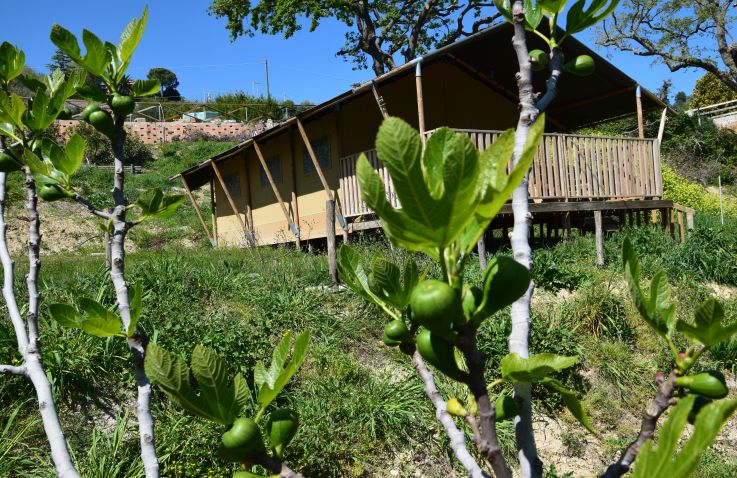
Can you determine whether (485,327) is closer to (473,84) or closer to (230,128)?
(473,84)

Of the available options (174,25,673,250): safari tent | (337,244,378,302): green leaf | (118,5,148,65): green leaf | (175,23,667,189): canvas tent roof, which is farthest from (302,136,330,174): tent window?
(337,244,378,302): green leaf

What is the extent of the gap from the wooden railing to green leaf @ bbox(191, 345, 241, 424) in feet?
33.0

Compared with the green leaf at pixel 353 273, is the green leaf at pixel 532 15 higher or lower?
higher

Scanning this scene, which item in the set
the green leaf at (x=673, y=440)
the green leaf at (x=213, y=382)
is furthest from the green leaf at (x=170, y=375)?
the green leaf at (x=673, y=440)

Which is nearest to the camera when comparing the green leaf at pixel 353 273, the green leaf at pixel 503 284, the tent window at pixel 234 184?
the green leaf at pixel 503 284

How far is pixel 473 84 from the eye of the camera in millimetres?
14547

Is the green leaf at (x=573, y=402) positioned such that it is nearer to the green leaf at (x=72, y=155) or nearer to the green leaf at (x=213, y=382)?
the green leaf at (x=213, y=382)

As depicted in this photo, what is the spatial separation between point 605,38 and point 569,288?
23789mm

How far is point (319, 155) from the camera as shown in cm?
1526

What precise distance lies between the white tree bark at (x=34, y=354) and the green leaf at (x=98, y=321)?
1.04 feet

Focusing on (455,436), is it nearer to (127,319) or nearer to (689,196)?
(127,319)

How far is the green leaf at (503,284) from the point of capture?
0.71 metres

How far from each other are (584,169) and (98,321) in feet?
39.4

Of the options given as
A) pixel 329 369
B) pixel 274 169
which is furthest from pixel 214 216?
pixel 329 369
